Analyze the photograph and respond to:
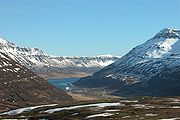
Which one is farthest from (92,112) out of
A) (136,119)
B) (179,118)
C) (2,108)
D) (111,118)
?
(2,108)

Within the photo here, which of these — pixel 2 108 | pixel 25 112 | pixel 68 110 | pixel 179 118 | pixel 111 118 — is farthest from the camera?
pixel 2 108

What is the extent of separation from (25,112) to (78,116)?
38081mm

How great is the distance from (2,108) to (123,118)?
112m

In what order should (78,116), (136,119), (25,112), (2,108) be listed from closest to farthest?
(136,119) < (78,116) < (25,112) < (2,108)

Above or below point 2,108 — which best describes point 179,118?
below

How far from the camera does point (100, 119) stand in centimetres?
9506

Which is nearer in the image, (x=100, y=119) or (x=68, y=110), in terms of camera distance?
(x=100, y=119)

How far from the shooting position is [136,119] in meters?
90.4

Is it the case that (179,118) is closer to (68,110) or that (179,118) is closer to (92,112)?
(92,112)

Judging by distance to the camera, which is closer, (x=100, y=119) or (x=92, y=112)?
(x=100, y=119)

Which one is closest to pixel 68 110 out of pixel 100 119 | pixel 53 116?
pixel 53 116

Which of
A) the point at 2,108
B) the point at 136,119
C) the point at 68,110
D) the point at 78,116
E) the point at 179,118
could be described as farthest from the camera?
the point at 2,108

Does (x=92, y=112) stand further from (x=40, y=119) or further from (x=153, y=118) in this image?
(x=153, y=118)

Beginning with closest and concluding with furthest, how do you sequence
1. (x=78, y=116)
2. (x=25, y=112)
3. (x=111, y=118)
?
(x=111, y=118)
(x=78, y=116)
(x=25, y=112)
